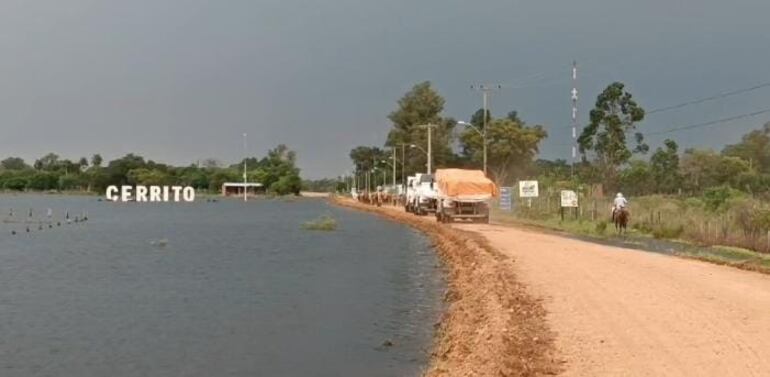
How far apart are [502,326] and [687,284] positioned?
6538 millimetres

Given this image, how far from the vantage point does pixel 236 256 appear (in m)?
42.7

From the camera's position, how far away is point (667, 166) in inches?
3607

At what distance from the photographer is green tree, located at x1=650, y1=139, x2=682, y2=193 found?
87.1 m

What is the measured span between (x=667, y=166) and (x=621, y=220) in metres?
51.8

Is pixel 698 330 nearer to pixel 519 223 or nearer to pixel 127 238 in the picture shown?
pixel 519 223

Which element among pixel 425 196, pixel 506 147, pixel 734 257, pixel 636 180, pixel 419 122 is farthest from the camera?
pixel 419 122

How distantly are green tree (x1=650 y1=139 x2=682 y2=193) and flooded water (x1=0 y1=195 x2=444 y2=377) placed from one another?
157 feet

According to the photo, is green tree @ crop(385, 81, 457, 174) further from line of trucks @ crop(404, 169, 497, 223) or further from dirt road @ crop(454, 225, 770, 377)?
dirt road @ crop(454, 225, 770, 377)

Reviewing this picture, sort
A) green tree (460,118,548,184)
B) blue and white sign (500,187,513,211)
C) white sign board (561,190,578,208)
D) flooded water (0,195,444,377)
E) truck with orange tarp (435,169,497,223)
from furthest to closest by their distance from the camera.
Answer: green tree (460,118,548,184), blue and white sign (500,187,513,211), truck with orange tarp (435,169,497,223), white sign board (561,190,578,208), flooded water (0,195,444,377)

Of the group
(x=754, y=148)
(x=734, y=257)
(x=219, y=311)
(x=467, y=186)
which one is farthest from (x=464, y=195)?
(x=754, y=148)

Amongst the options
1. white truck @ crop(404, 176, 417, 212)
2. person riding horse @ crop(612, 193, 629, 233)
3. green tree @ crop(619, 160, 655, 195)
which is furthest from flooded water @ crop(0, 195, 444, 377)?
green tree @ crop(619, 160, 655, 195)

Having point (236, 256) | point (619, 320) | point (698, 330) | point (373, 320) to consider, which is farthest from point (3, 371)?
point (236, 256)

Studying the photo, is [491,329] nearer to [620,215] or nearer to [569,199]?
[620,215]

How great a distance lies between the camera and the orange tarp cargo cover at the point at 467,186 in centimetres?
5619
